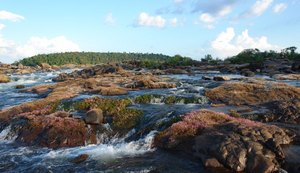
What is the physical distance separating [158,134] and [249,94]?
15.7 m

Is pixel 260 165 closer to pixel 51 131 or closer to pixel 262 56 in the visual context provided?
pixel 51 131

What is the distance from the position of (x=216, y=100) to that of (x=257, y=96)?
13.7ft

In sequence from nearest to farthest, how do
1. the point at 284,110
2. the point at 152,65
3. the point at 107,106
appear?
the point at 284,110 < the point at 107,106 < the point at 152,65

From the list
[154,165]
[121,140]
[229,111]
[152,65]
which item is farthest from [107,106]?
[152,65]

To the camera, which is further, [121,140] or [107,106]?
[107,106]

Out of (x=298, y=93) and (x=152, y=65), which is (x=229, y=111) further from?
(x=152, y=65)

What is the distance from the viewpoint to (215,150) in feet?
62.3

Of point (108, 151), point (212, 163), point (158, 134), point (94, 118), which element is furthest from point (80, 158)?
point (212, 163)

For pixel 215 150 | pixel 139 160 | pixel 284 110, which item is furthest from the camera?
pixel 284 110

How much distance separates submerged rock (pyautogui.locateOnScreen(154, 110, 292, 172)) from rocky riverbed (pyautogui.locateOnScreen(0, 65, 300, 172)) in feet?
0.17

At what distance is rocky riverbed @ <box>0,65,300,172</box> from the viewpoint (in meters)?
18.8

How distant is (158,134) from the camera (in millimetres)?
23000

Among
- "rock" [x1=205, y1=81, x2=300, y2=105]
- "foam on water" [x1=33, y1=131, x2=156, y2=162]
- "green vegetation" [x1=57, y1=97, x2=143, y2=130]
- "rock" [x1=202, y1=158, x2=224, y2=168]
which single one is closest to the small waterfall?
"green vegetation" [x1=57, y1=97, x2=143, y2=130]

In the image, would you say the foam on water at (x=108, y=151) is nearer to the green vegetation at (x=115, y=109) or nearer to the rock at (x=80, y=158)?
the rock at (x=80, y=158)
